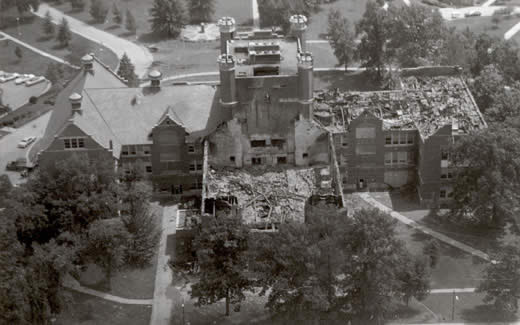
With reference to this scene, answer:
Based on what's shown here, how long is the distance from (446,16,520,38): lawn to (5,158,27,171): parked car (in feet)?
302

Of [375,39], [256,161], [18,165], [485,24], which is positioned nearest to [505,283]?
[256,161]

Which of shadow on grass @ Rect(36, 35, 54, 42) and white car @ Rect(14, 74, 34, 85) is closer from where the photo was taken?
white car @ Rect(14, 74, 34, 85)

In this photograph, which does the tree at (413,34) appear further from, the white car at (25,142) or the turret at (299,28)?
the white car at (25,142)

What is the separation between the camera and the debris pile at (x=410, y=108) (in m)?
123

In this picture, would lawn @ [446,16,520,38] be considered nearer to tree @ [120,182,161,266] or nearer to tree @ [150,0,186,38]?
tree @ [150,0,186,38]

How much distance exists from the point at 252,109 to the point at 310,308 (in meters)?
33.4

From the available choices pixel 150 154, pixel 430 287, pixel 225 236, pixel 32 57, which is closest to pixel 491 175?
pixel 430 287

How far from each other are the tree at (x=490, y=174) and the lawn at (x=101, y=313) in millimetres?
40371

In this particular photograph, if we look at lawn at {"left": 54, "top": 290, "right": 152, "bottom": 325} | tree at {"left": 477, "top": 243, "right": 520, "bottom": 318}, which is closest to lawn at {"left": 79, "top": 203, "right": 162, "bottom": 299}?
lawn at {"left": 54, "top": 290, "right": 152, "bottom": 325}

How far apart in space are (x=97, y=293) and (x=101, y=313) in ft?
14.4

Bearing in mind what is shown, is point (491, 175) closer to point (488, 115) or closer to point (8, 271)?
point (488, 115)

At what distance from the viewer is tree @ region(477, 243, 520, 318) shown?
9731 centimetres

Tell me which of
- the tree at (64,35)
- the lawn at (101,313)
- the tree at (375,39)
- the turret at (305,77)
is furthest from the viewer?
the tree at (64,35)

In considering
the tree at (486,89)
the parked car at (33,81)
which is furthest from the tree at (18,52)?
the tree at (486,89)
